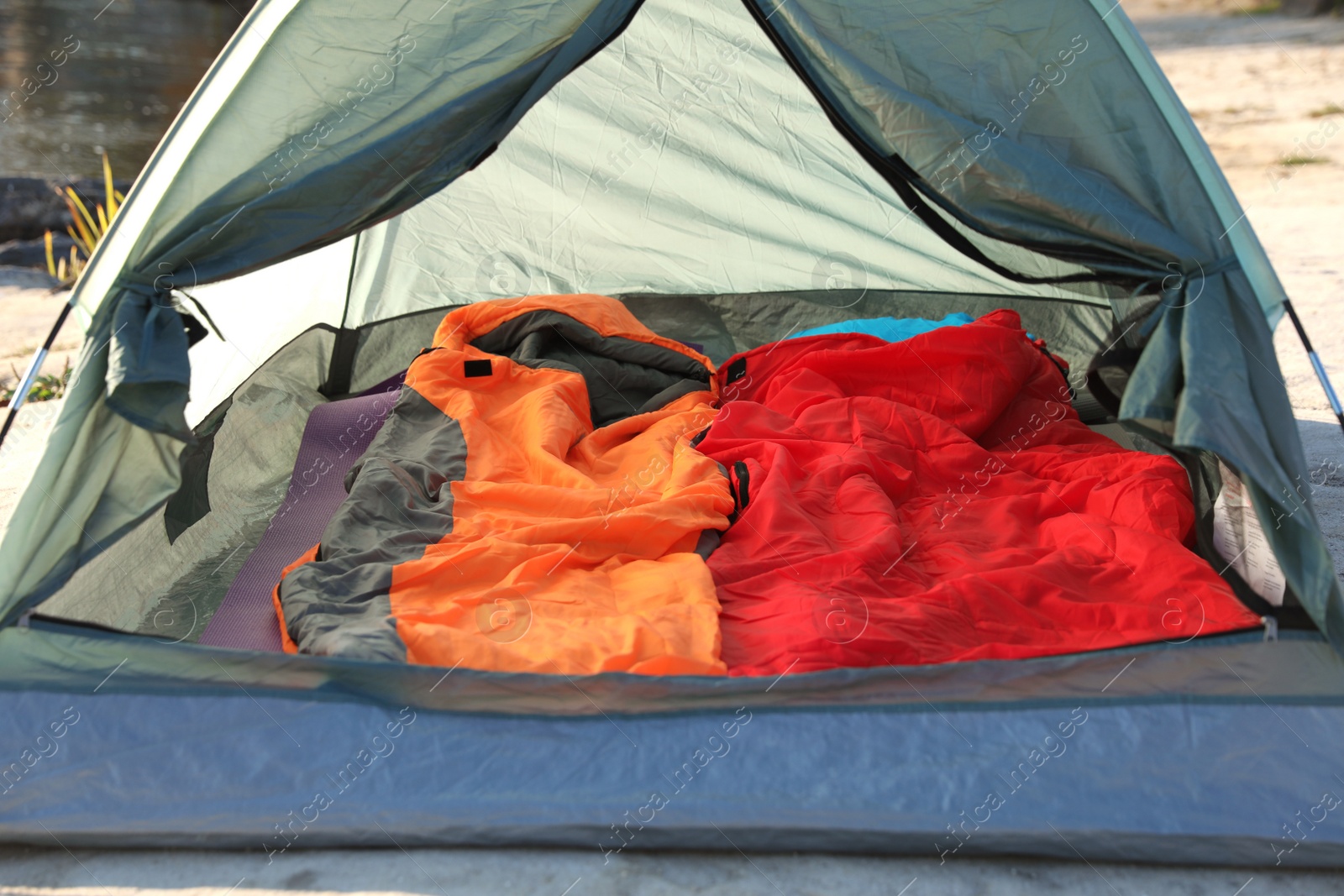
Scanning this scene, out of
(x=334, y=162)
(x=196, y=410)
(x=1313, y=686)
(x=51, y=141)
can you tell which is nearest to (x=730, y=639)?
(x=1313, y=686)

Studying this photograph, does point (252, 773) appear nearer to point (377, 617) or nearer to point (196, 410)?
point (377, 617)

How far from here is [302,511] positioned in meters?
2.34

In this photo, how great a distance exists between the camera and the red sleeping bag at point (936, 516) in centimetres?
171

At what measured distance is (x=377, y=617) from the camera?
5.47 ft

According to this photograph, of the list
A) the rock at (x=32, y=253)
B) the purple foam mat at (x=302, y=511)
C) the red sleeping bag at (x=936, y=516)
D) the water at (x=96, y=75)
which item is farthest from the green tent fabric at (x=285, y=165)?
the water at (x=96, y=75)

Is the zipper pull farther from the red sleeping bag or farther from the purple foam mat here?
the purple foam mat

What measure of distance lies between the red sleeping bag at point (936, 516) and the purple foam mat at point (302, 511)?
84 cm

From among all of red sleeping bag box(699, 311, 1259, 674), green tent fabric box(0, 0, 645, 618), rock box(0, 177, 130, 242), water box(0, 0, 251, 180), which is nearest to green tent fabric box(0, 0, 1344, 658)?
green tent fabric box(0, 0, 645, 618)

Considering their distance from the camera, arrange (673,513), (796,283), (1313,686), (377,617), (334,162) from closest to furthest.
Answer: (1313,686) < (377,617) < (334,162) < (673,513) < (796,283)

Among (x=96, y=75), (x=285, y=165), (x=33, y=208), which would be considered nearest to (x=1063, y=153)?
(x=285, y=165)

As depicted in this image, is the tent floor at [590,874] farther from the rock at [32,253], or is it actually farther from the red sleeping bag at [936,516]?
the rock at [32,253]

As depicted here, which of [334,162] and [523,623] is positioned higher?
[334,162]

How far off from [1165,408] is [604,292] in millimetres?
1843

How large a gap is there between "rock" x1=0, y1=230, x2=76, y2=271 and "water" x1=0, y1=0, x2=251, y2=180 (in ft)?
3.90
